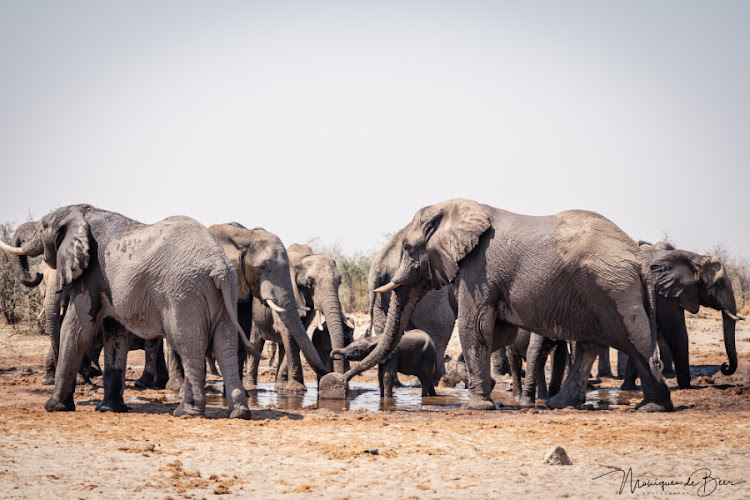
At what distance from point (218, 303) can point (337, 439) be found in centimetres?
→ 226

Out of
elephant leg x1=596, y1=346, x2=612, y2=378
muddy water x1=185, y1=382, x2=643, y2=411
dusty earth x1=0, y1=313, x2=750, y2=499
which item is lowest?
dusty earth x1=0, y1=313, x2=750, y2=499

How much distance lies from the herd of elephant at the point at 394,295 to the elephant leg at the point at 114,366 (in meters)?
0.01

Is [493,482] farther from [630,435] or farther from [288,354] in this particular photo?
[288,354]

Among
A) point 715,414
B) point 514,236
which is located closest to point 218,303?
point 514,236

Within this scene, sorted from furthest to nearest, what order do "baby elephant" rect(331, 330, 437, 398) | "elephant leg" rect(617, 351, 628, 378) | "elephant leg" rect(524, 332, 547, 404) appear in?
"elephant leg" rect(617, 351, 628, 378) → "baby elephant" rect(331, 330, 437, 398) → "elephant leg" rect(524, 332, 547, 404)

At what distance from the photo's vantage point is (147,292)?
29.6ft

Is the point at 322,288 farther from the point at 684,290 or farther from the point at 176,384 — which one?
the point at 684,290

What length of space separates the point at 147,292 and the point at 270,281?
3653 mm

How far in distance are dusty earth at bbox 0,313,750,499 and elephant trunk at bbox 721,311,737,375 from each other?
12.4 feet

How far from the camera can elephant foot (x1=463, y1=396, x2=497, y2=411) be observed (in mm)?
10328

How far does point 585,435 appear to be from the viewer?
7586 millimetres

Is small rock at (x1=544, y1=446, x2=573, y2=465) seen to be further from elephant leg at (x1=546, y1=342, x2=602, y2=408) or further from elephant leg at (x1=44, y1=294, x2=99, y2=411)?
elephant leg at (x1=44, y1=294, x2=99, y2=411)

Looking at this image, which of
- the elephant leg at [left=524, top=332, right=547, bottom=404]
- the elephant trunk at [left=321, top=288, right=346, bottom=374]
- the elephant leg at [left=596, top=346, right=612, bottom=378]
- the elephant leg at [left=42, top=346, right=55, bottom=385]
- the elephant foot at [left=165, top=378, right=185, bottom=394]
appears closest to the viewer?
the elephant leg at [left=524, top=332, right=547, bottom=404]

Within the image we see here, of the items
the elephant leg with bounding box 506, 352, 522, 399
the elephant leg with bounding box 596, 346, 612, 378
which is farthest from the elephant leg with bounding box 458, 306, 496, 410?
the elephant leg with bounding box 596, 346, 612, 378
